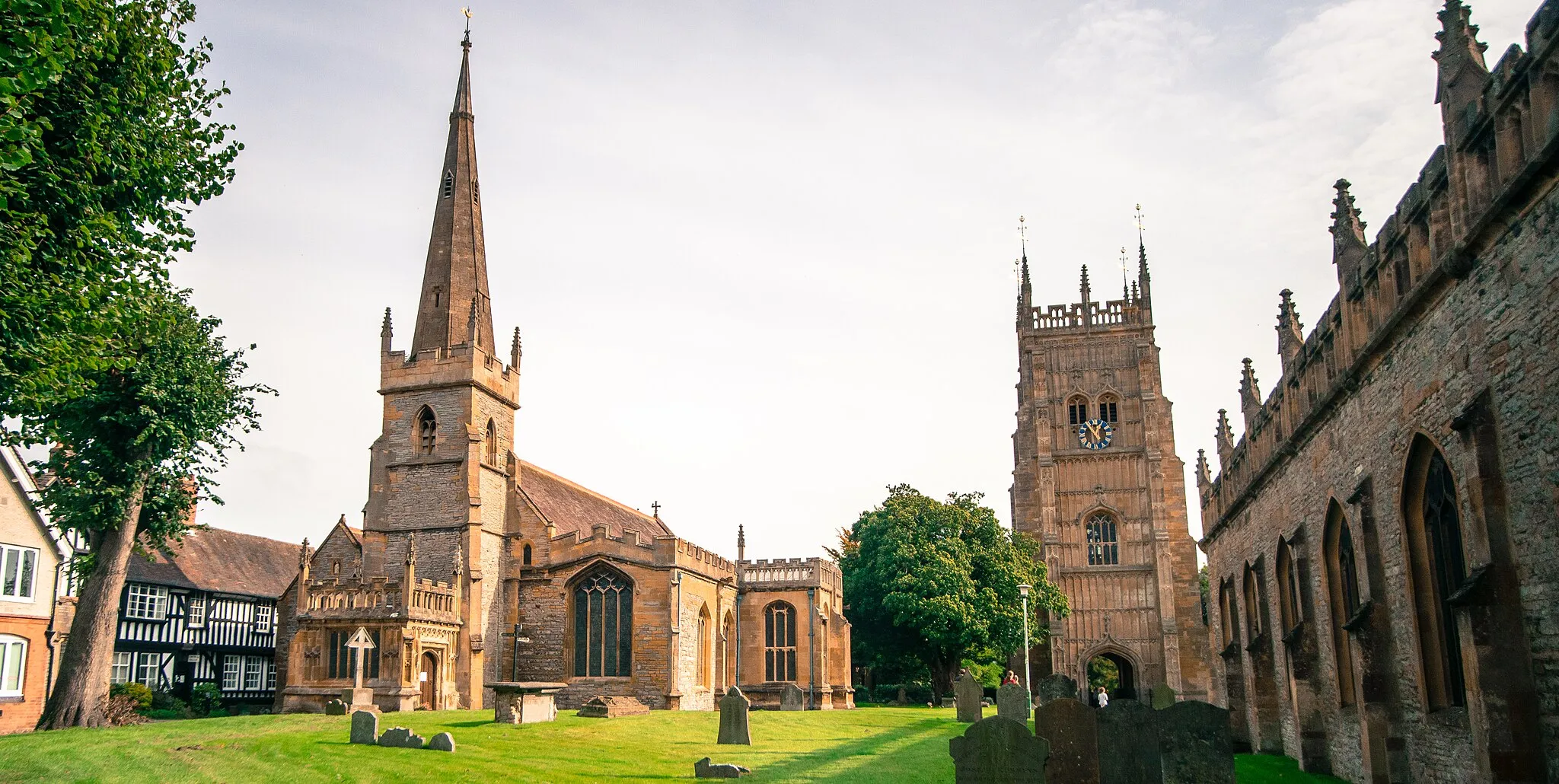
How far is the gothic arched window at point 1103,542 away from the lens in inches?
2392

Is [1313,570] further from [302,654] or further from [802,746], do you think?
[302,654]

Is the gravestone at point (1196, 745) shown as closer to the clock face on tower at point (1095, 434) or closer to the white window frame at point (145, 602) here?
the white window frame at point (145, 602)

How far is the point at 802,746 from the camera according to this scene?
78.6 ft

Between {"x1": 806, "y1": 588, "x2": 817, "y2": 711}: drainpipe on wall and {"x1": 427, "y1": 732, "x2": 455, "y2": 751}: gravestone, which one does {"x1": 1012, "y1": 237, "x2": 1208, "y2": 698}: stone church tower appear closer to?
{"x1": 806, "y1": 588, "x2": 817, "y2": 711}: drainpipe on wall

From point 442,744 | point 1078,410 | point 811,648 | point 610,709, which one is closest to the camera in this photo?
point 442,744

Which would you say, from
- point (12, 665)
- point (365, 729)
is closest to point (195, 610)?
point (12, 665)

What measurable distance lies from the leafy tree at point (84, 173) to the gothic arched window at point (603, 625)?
2358 centimetres

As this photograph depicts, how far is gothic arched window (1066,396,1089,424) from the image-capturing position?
63.7 metres

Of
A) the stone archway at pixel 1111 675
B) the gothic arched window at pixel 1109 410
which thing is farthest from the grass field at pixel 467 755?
the gothic arched window at pixel 1109 410

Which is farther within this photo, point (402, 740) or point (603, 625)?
point (603, 625)

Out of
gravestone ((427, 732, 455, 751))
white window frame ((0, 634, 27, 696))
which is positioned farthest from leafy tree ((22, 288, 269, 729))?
gravestone ((427, 732, 455, 751))

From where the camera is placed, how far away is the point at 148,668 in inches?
1686

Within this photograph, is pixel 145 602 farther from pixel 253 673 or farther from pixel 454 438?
pixel 454 438

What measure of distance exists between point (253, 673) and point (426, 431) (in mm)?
15286
